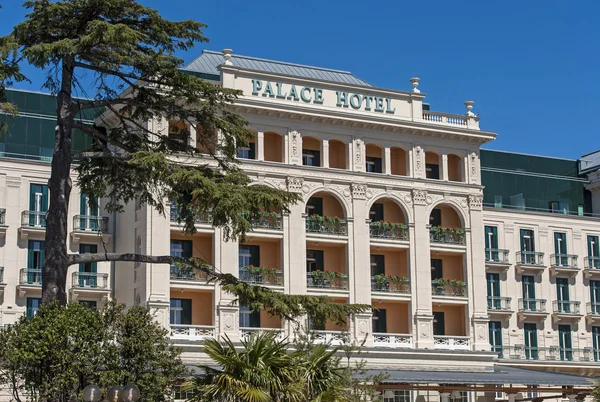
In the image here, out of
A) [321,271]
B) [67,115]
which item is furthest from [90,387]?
[321,271]

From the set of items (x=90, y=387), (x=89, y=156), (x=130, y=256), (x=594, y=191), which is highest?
(x=594, y=191)

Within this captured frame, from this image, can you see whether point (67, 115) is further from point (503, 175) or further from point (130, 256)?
point (503, 175)

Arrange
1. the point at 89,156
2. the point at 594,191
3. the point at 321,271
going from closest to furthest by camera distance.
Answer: the point at 89,156 < the point at 321,271 < the point at 594,191

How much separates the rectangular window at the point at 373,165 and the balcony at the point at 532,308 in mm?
13260

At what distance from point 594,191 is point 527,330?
12.5 m

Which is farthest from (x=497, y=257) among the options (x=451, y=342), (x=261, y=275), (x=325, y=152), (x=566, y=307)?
(x=261, y=275)

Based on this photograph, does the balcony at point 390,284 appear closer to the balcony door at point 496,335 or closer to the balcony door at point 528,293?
the balcony door at point 496,335

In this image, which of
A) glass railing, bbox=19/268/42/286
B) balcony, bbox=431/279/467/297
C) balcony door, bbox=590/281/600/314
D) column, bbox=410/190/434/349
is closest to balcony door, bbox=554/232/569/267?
balcony door, bbox=590/281/600/314

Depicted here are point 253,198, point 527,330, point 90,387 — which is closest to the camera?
point 90,387

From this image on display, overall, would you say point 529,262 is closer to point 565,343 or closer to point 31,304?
point 565,343

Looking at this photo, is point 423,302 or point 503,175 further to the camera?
point 503,175

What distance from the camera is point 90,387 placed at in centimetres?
2520

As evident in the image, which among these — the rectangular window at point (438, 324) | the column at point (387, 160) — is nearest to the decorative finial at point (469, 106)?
the column at point (387, 160)

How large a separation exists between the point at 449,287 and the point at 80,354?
3460 centimetres
